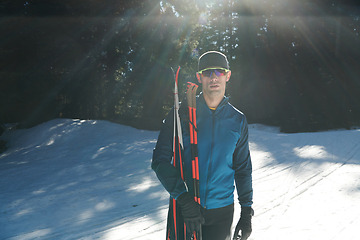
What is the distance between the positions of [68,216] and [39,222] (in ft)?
1.56

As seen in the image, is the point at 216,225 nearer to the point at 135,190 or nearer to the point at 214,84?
the point at 214,84

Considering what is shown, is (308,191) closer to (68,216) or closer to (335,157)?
(335,157)

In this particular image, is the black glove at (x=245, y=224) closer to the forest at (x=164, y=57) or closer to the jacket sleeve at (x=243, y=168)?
the jacket sleeve at (x=243, y=168)

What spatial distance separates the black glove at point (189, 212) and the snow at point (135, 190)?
2.43 meters

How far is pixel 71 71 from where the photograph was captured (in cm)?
1474

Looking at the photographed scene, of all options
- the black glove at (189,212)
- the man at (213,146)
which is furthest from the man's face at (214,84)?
the black glove at (189,212)

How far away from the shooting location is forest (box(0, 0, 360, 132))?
12344mm

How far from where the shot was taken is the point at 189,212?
1.66 meters

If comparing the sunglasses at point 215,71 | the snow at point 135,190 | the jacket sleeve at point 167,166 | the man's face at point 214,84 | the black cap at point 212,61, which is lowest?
the snow at point 135,190

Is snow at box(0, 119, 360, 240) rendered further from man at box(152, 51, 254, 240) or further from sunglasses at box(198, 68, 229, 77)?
sunglasses at box(198, 68, 229, 77)

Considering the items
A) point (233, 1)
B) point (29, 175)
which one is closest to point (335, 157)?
point (29, 175)

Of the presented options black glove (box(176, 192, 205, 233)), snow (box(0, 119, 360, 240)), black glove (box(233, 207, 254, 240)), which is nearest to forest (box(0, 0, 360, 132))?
snow (box(0, 119, 360, 240))

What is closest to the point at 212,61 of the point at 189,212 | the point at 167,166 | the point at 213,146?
the point at 213,146

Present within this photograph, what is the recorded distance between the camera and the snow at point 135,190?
409 centimetres
